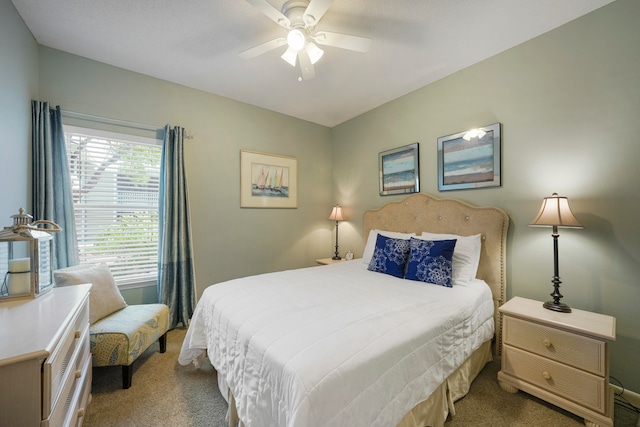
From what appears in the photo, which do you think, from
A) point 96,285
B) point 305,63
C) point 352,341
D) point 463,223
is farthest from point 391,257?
point 96,285

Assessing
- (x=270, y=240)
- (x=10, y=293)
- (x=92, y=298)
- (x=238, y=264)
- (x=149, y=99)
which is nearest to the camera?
(x=10, y=293)

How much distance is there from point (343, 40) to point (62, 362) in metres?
2.52

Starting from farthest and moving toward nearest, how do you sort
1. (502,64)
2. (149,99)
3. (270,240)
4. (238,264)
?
1. (270,240)
2. (238,264)
3. (149,99)
4. (502,64)

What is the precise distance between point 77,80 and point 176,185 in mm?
1261

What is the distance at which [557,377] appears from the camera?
1.65 meters

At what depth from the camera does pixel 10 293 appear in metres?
1.40

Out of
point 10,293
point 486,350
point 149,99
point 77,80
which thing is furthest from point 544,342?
point 77,80

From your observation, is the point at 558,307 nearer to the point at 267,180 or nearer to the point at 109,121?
the point at 267,180

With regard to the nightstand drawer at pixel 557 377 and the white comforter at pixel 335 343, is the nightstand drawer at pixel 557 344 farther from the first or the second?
the white comforter at pixel 335 343

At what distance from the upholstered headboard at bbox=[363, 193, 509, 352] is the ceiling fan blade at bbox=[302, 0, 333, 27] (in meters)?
2.08

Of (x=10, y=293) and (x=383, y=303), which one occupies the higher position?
(x=10, y=293)

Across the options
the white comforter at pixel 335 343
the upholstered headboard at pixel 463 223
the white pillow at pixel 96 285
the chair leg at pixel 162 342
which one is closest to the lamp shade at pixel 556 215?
the upholstered headboard at pixel 463 223

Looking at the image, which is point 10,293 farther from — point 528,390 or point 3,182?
point 528,390

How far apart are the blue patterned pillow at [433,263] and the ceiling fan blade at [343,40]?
172cm
